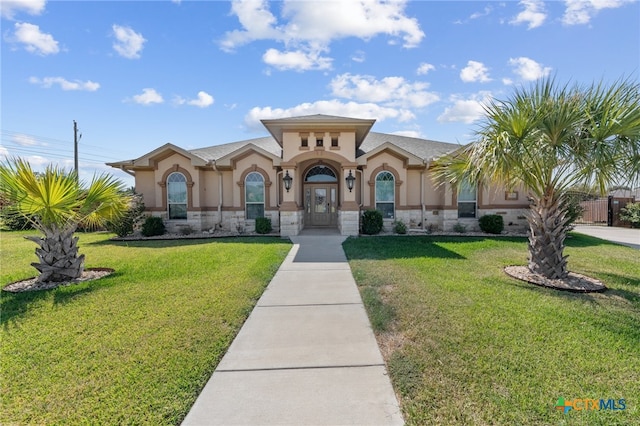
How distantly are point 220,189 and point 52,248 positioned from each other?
8675mm

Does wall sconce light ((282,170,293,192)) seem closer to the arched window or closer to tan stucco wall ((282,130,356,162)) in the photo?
tan stucco wall ((282,130,356,162))

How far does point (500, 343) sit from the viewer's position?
379 cm

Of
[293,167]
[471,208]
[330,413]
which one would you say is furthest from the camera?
[471,208]

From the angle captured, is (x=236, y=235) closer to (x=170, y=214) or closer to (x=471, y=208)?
(x=170, y=214)

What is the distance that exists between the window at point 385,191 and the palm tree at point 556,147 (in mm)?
7707

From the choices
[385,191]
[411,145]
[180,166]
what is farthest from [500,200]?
[180,166]

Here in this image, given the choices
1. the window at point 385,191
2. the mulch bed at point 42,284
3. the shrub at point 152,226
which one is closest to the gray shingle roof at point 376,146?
the window at point 385,191

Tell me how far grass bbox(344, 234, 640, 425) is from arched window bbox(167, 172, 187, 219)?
1076 cm

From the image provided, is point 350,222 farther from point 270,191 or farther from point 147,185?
point 147,185

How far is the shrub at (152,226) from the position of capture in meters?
14.1

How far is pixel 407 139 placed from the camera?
64.5 ft

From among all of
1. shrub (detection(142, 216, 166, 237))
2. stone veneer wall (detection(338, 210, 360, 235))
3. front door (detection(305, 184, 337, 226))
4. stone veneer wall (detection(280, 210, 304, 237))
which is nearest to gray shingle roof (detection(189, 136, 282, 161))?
front door (detection(305, 184, 337, 226))

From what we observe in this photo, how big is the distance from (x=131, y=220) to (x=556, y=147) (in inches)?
604

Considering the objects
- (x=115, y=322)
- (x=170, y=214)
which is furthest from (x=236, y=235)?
(x=115, y=322)
